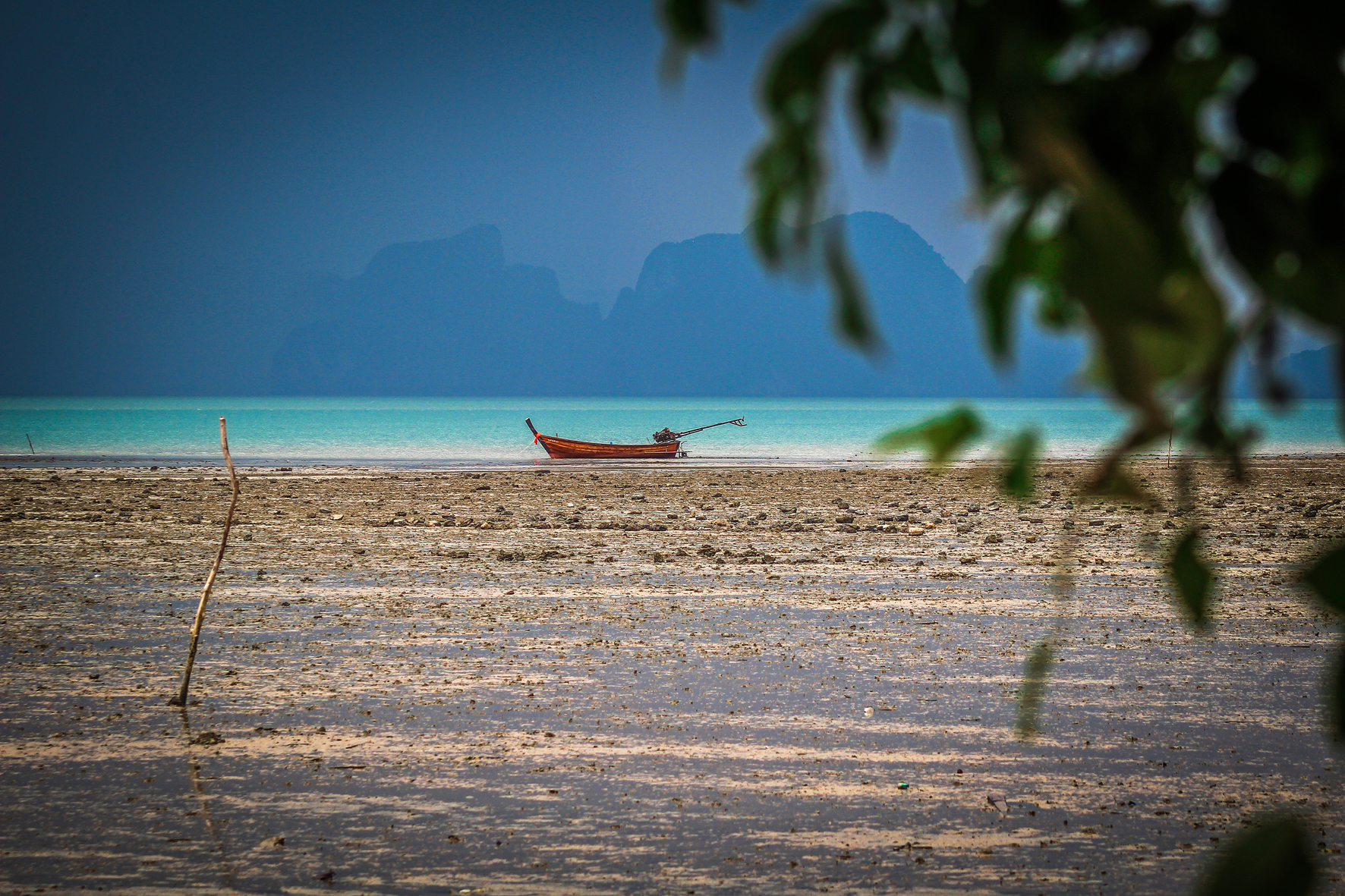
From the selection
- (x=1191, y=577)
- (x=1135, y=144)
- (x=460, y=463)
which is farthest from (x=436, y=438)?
(x=1135, y=144)

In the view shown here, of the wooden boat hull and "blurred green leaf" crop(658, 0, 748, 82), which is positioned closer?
"blurred green leaf" crop(658, 0, 748, 82)

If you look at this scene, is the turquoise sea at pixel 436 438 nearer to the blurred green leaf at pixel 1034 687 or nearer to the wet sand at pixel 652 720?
the blurred green leaf at pixel 1034 687

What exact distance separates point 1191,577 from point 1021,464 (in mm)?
264

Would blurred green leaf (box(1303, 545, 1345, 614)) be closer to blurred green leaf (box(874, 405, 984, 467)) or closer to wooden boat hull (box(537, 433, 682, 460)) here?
blurred green leaf (box(874, 405, 984, 467))

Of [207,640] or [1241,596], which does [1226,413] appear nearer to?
[207,640]

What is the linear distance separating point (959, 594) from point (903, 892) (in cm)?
804

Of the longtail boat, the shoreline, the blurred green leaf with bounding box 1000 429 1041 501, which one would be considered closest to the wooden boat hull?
the longtail boat

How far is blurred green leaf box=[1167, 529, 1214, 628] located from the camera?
86 centimetres

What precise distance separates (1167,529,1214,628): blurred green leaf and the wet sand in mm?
44

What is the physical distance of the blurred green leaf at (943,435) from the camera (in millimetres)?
643

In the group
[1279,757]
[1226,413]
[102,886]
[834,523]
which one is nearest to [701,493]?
[834,523]

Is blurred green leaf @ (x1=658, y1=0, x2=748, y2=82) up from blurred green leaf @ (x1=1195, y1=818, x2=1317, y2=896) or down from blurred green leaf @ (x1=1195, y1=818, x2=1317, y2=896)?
up

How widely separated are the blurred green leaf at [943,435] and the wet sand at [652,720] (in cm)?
16

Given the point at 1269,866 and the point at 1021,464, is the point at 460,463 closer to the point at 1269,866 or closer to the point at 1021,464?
the point at 1021,464
